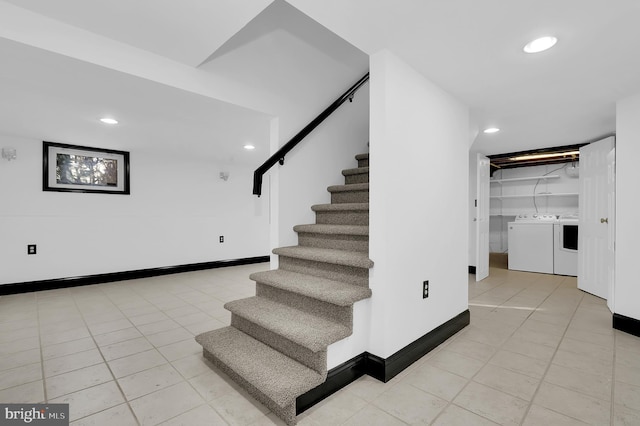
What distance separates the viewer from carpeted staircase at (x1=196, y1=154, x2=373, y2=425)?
5.31ft

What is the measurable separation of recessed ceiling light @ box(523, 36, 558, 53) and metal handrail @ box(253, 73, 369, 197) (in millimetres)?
1354

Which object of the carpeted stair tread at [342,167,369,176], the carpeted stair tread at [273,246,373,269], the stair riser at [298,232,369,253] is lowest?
the carpeted stair tread at [273,246,373,269]

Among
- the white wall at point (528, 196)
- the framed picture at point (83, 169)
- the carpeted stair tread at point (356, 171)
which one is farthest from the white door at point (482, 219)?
the framed picture at point (83, 169)

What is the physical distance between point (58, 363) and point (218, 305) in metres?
1.48

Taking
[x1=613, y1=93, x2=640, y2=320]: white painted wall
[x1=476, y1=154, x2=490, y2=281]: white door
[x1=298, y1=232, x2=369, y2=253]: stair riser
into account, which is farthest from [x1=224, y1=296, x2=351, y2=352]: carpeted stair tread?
[x1=476, y1=154, x2=490, y2=281]: white door

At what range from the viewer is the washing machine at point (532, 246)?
5184 millimetres

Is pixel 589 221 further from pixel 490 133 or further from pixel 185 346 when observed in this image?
pixel 185 346

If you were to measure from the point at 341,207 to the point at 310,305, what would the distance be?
0.95m

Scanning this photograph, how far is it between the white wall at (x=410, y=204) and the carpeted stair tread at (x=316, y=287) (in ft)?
0.53

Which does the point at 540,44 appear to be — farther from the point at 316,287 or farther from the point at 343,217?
the point at 316,287

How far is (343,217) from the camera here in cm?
271

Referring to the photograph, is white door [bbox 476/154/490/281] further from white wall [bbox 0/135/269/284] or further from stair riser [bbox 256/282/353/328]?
white wall [bbox 0/135/269/284]

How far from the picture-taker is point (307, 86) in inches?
108

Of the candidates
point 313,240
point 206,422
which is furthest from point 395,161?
point 206,422
